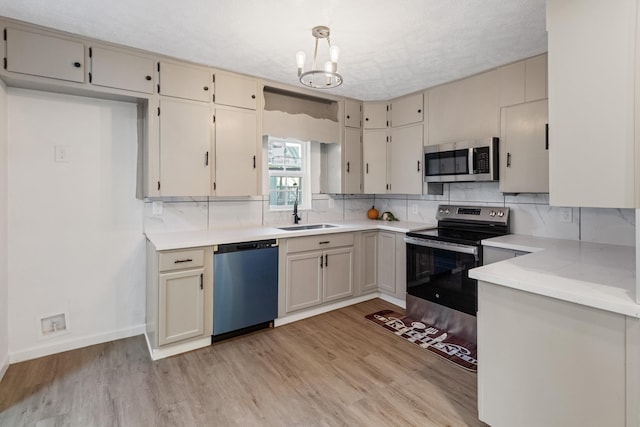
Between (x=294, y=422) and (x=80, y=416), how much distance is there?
121 cm

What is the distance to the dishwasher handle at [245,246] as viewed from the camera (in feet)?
8.61

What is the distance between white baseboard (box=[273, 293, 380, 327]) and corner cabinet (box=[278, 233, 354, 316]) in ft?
0.26

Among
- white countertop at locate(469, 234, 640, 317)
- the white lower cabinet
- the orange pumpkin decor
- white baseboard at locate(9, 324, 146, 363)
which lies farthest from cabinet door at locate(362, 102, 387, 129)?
white baseboard at locate(9, 324, 146, 363)

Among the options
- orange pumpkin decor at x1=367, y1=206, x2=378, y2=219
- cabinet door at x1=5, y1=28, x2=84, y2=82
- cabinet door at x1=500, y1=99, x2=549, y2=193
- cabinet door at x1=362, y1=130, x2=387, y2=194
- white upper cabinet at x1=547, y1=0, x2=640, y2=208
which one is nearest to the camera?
white upper cabinet at x1=547, y1=0, x2=640, y2=208

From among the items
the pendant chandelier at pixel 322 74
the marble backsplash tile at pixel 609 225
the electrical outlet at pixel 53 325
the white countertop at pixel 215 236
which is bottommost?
the electrical outlet at pixel 53 325

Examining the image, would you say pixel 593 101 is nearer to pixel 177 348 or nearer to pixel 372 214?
pixel 177 348

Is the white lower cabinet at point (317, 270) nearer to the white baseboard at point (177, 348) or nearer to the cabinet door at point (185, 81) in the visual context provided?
the white baseboard at point (177, 348)

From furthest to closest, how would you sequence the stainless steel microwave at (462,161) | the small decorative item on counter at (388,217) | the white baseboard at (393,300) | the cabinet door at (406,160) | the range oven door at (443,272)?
the small decorative item on counter at (388,217), the cabinet door at (406,160), the white baseboard at (393,300), the stainless steel microwave at (462,161), the range oven door at (443,272)

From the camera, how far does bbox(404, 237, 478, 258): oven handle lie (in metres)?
2.69

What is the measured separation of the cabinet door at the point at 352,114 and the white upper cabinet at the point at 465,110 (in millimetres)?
844

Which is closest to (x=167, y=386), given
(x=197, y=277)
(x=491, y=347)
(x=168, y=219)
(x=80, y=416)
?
(x=80, y=416)

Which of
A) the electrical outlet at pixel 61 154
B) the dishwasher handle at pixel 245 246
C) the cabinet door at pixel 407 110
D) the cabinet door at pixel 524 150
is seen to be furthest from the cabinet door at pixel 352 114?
the electrical outlet at pixel 61 154

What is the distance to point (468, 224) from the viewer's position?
10.8ft

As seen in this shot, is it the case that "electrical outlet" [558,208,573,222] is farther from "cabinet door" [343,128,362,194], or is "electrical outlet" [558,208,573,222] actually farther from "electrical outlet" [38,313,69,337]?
"electrical outlet" [38,313,69,337]
